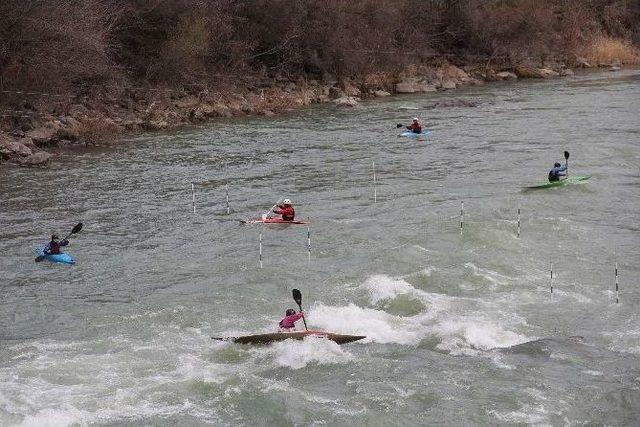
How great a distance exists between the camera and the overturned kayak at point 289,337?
1391cm

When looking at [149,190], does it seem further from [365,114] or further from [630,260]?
[365,114]

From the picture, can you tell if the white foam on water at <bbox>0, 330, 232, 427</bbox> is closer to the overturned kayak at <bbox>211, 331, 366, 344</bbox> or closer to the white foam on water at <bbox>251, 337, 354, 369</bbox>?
the overturned kayak at <bbox>211, 331, 366, 344</bbox>

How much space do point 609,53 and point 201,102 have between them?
3437cm

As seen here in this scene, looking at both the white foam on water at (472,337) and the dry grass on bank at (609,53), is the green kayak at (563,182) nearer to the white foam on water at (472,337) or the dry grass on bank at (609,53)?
the white foam on water at (472,337)

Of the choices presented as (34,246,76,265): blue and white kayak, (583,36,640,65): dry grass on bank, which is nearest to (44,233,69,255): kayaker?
(34,246,76,265): blue and white kayak

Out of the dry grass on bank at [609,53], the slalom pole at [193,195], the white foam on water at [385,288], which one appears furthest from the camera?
the dry grass on bank at [609,53]

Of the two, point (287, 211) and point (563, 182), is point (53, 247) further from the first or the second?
point (563, 182)

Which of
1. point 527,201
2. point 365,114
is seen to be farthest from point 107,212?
point 365,114

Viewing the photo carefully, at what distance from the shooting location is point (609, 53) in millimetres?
65500

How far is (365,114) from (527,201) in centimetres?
1990

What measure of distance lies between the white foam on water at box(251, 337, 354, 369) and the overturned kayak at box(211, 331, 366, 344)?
2.4 inches

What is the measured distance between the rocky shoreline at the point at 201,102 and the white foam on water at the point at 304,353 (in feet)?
62.2

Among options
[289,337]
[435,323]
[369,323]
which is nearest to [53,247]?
[289,337]

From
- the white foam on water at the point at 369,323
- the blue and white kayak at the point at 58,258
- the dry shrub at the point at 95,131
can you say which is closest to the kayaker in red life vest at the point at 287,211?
the blue and white kayak at the point at 58,258
